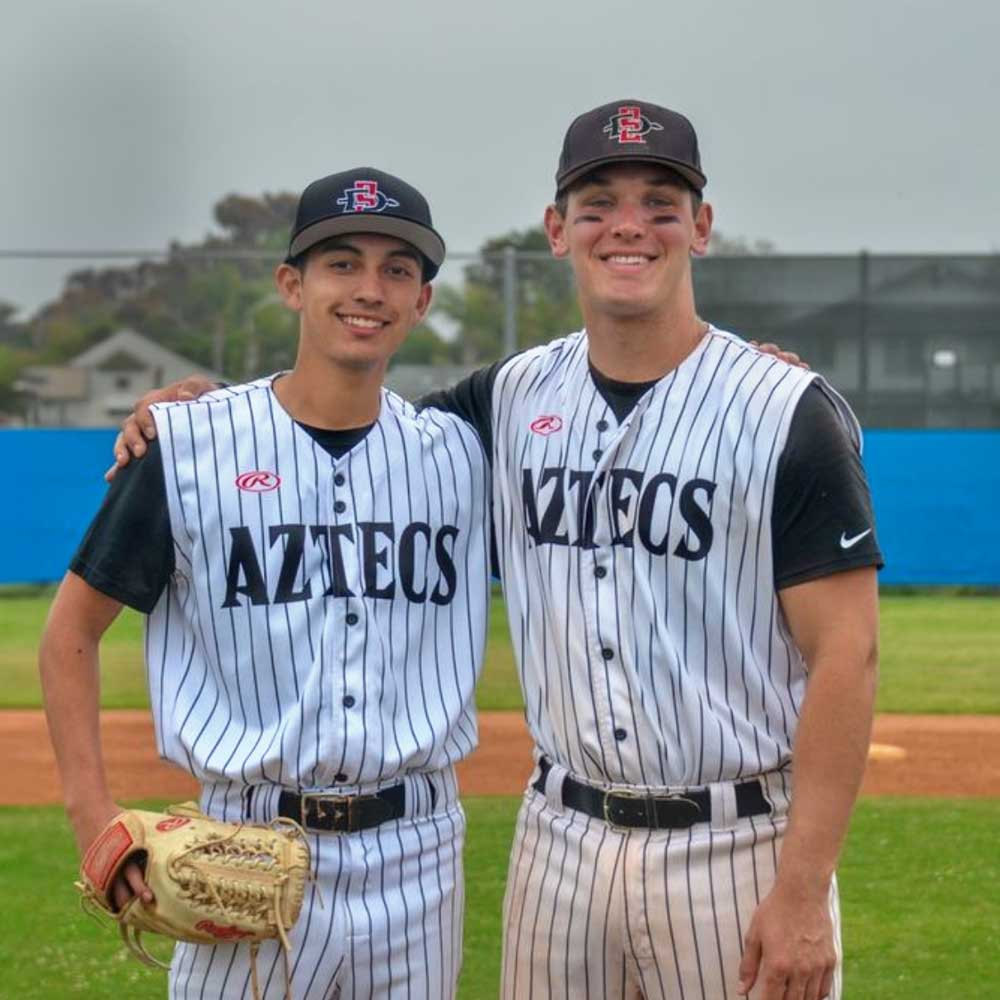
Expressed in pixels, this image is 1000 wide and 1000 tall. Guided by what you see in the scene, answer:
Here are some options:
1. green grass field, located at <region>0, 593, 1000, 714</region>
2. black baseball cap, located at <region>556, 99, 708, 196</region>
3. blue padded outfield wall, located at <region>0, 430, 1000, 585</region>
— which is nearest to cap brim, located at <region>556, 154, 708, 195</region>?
black baseball cap, located at <region>556, 99, 708, 196</region>

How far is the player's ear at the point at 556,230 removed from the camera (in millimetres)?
2682

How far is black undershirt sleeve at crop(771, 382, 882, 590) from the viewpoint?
237 cm

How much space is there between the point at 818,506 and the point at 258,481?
874mm

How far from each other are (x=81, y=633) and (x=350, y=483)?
481 mm

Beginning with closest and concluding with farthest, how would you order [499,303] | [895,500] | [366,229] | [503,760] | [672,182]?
1. [672,182]
2. [366,229]
3. [503,760]
4. [895,500]
5. [499,303]

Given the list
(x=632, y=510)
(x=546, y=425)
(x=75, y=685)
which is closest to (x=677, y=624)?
(x=632, y=510)

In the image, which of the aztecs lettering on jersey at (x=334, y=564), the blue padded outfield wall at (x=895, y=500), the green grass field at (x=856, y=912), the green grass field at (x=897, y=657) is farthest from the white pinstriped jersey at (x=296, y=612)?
the blue padded outfield wall at (x=895, y=500)

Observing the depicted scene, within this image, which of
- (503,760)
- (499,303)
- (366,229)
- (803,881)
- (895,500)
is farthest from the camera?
(499,303)

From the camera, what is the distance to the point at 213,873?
94.9 inches

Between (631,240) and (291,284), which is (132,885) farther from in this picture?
(631,240)

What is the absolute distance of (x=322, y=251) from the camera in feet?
8.92

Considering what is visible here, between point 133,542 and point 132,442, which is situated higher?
point 132,442

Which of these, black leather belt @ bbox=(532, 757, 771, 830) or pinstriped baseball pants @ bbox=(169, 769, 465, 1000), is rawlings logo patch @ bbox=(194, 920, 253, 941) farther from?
black leather belt @ bbox=(532, 757, 771, 830)

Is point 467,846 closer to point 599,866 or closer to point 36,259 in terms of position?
point 599,866
